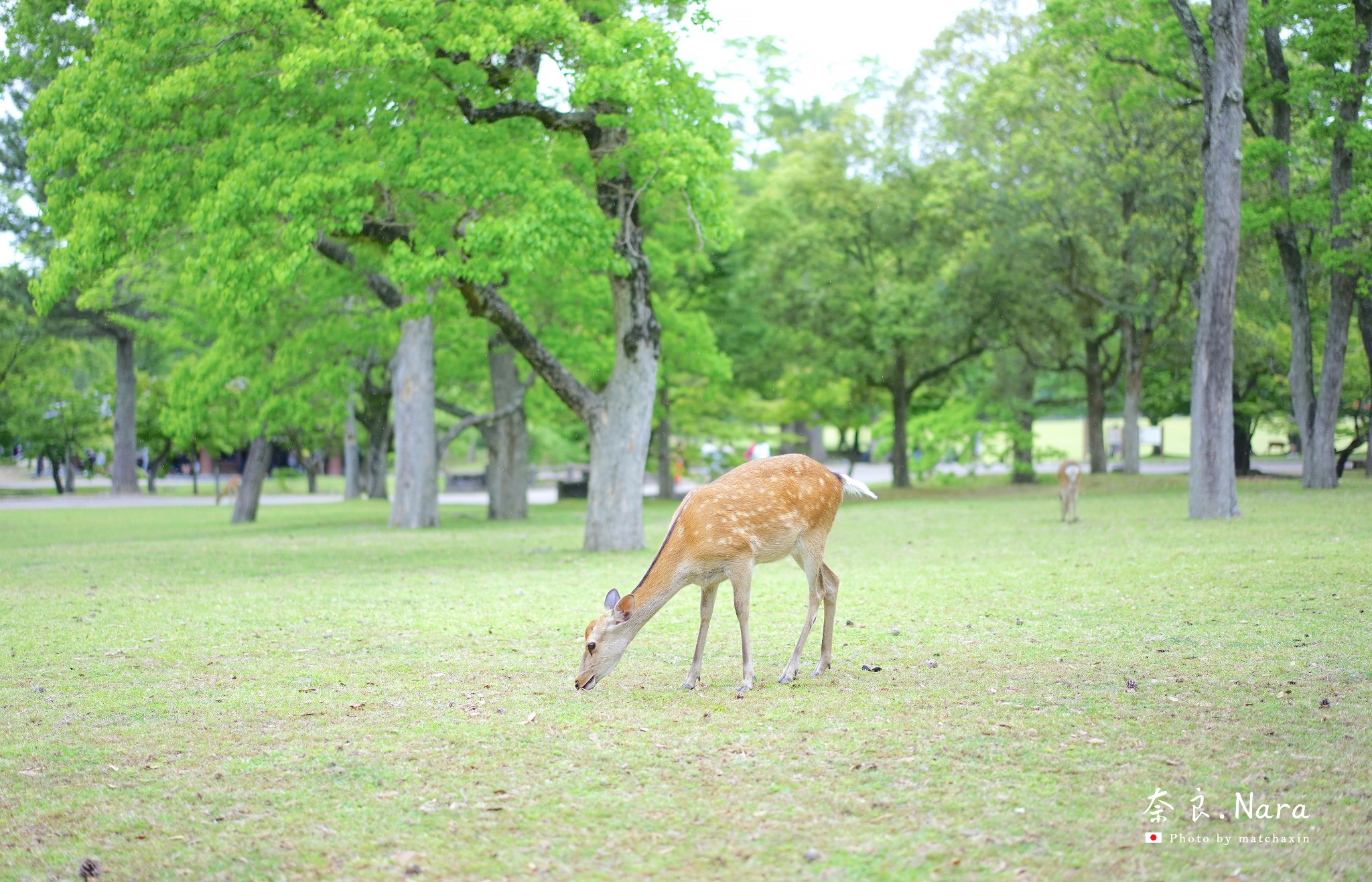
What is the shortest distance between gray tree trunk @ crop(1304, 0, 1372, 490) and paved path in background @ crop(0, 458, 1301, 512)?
22.1ft

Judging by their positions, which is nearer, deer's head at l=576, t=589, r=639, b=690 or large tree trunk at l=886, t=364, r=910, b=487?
deer's head at l=576, t=589, r=639, b=690

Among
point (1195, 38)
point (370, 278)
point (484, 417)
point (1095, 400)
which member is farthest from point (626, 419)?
point (1095, 400)

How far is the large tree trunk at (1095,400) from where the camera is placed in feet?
105

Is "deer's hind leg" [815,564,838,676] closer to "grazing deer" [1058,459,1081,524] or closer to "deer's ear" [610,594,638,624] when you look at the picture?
"deer's ear" [610,594,638,624]

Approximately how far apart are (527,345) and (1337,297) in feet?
55.6

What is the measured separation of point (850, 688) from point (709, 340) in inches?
730

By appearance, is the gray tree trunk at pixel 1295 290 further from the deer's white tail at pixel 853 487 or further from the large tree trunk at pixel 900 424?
the deer's white tail at pixel 853 487

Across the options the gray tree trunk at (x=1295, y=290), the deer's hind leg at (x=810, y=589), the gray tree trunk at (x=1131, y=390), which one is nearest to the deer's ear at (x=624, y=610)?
the deer's hind leg at (x=810, y=589)

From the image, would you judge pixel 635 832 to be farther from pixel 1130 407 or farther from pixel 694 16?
pixel 1130 407

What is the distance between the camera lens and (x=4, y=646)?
9.00 meters

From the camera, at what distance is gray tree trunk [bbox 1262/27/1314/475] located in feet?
75.5

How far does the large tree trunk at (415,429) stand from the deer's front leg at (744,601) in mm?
16069

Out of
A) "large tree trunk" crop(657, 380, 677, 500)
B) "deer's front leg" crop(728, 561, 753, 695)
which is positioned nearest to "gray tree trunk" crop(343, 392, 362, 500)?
"large tree trunk" crop(657, 380, 677, 500)

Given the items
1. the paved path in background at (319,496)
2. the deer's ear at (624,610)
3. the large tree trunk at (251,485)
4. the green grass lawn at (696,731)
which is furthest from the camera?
the paved path in background at (319,496)
